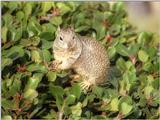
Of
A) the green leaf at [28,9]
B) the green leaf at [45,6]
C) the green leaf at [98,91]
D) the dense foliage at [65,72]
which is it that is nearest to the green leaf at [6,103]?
the dense foliage at [65,72]

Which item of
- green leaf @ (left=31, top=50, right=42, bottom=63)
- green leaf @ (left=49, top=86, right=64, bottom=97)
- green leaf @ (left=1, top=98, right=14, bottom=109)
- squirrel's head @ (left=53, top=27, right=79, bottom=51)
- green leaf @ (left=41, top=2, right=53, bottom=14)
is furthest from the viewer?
green leaf @ (left=41, top=2, right=53, bottom=14)

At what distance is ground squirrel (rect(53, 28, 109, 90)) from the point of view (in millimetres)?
3641

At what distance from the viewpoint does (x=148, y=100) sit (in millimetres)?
3443

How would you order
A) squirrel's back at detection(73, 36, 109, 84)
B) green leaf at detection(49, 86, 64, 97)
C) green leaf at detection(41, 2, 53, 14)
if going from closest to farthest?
green leaf at detection(49, 86, 64, 97) < squirrel's back at detection(73, 36, 109, 84) < green leaf at detection(41, 2, 53, 14)

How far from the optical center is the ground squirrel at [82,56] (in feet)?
11.9

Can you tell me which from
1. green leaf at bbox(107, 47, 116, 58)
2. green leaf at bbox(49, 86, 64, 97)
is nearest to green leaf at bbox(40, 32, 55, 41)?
green leaf at bbox(107, 47, 116, 58)

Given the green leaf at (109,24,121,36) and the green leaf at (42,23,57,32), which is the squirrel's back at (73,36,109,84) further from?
the green leaf at (109,24,121,36)

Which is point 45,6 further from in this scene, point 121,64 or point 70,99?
point 70,99

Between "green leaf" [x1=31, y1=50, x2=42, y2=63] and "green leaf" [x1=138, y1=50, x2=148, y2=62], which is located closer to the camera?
"green leaf" [x1=31, y1=50, x2=42, y2=63]

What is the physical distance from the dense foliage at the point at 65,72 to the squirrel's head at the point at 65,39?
1.8 inches

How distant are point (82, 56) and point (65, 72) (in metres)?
0.34

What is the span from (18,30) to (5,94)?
49 cm

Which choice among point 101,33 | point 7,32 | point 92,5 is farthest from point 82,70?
point 92,5

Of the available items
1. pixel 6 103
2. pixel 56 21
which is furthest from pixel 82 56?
pixel 6 103
